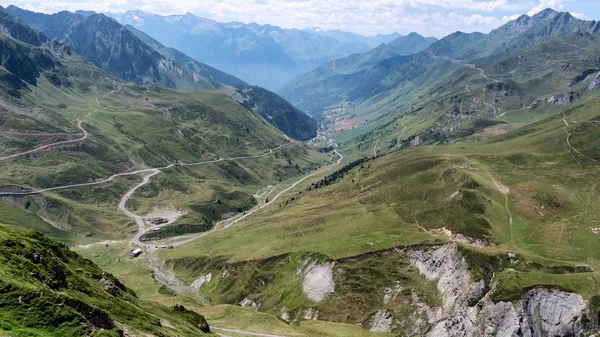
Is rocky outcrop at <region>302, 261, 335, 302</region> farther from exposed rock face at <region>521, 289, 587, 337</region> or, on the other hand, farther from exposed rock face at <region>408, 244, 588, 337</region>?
exposed rock face at <region>521, 289, 587, 337</region>

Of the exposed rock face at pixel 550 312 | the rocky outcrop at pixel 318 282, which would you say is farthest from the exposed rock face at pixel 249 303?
the exposed rock face at pixel 550 312

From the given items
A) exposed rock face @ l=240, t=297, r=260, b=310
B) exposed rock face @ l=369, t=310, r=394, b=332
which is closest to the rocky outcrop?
exposed rock face @ l=240, t=297, r=260, b=310


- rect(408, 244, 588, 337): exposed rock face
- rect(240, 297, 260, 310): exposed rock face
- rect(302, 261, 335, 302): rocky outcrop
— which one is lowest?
rect(240, 297, 260, 310): exposed rock face

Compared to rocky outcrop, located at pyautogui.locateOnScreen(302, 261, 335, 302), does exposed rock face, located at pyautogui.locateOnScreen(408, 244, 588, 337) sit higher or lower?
higher

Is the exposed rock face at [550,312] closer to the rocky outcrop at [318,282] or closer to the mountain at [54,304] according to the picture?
the rocky outcrop at [318,282]

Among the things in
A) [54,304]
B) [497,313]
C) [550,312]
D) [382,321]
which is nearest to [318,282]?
[382,321]

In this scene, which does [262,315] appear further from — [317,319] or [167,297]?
[167,297]

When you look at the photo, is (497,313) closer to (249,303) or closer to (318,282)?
(318,282)
